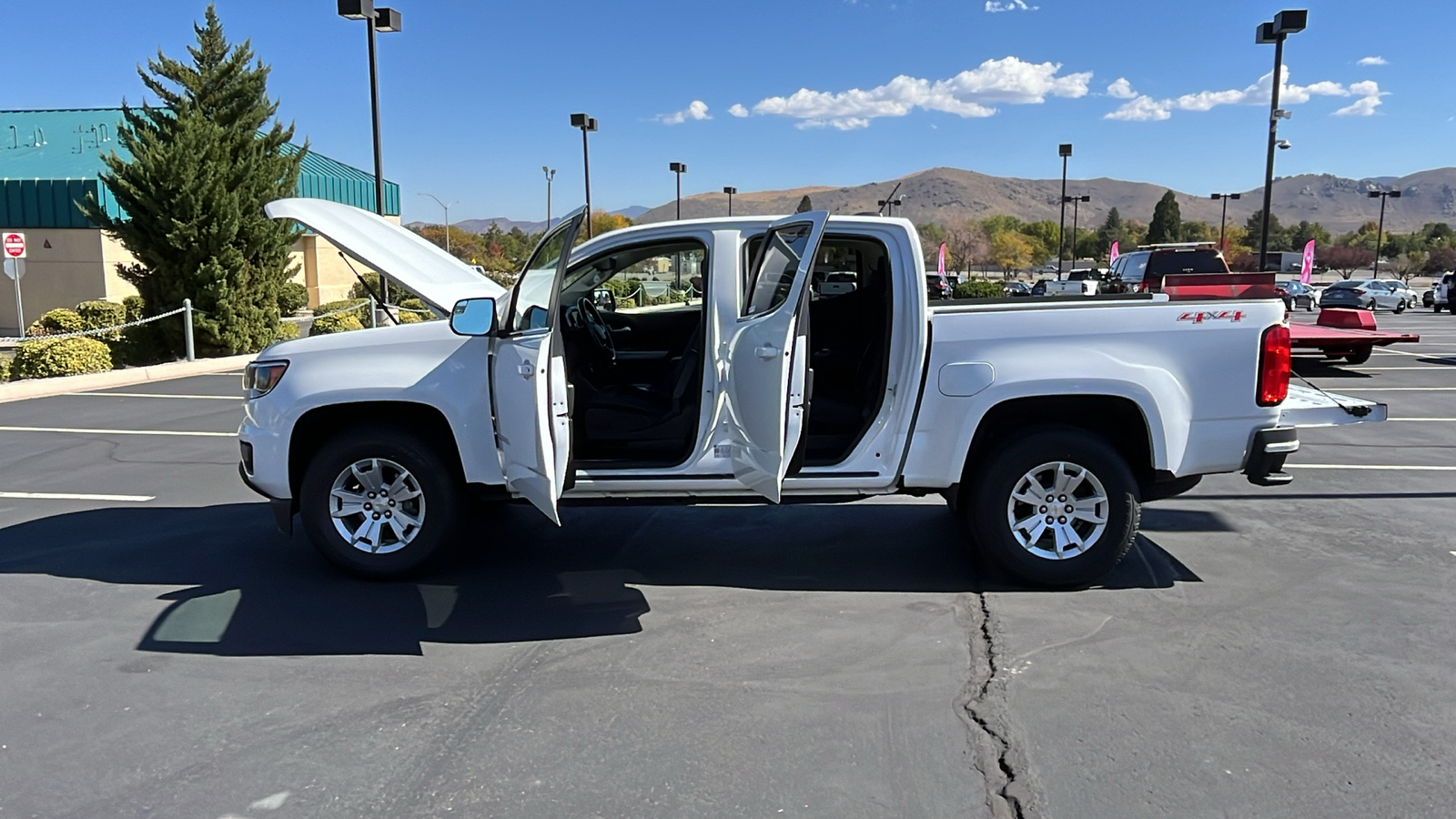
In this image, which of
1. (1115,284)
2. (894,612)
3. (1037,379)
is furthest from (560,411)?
(1115,284)

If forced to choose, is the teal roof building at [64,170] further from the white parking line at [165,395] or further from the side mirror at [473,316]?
the side mirror at [473,316]

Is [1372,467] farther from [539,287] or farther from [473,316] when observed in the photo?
[473,316]

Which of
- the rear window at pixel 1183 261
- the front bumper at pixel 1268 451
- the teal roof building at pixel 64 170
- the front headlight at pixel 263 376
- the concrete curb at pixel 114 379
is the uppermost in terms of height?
the teal roof building at pixel 64 170

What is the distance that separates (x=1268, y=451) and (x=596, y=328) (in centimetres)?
355

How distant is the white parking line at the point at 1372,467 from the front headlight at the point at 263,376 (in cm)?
737

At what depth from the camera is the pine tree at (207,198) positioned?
1667cm

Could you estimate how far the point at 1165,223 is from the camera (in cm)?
9831

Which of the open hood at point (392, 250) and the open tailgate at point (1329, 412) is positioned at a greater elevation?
the open hood at point (392, 250)

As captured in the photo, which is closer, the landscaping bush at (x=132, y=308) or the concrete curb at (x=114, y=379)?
the concrete curb at (x=114, y=379)

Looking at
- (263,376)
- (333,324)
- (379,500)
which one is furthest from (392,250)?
(333,324)

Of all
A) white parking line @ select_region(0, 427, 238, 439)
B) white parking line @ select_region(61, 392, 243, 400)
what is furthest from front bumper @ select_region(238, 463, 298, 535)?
white parking line @ select_region(61, 392, 243, 400)

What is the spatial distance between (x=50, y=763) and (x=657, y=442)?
2.94 metres

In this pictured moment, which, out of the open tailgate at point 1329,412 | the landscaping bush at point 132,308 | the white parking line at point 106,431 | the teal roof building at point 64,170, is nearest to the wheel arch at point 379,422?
the open tailgate at point 1329,412

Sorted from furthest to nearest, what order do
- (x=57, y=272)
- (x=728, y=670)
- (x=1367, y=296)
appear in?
(x=1367, y=296)
(x=57, y=272)
(x=728, y=670)
